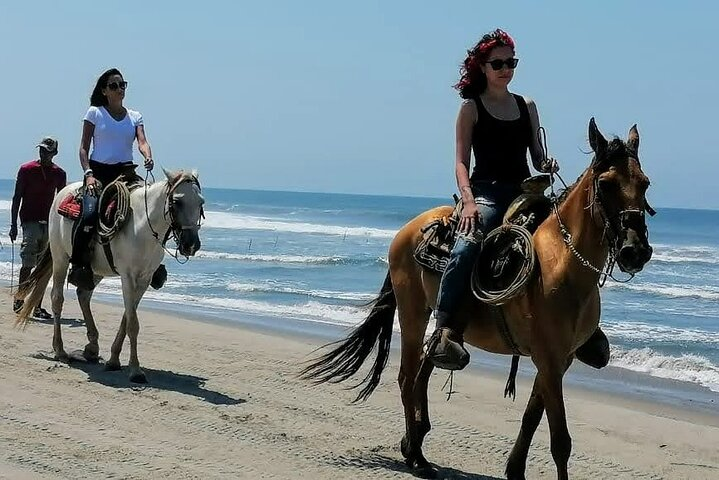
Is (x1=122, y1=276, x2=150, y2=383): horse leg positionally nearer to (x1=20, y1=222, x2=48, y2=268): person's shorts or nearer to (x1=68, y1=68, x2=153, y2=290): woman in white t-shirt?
(x1=68, y1=68, x2=153, y2=290): woman in white t-shirt

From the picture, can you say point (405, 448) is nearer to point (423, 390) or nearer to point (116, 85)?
point (423, 390)

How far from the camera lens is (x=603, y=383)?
9.92 meters

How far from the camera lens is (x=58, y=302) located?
29.7 feet

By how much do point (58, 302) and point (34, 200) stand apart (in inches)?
121

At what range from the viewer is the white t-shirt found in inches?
337

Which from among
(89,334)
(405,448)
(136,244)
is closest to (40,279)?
(89,334)

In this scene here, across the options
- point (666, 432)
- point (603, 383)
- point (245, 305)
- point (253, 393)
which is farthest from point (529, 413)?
point (245, 305)

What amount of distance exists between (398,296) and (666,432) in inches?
108

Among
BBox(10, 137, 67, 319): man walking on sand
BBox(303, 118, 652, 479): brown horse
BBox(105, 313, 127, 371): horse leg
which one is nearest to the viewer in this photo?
BBox(303, 118, 652, 479): brown horse

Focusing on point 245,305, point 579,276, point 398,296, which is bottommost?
point 245,305

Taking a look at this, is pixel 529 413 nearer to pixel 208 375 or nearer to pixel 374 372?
pixel 374 372

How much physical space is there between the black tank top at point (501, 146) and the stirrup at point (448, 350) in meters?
0.92

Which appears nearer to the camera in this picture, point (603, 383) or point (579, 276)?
point (579, 276)

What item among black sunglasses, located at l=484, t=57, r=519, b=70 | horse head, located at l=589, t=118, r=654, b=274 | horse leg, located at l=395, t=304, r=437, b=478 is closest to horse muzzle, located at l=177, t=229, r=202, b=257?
horse leg, located at l=395, t=304, r=437, b=478
